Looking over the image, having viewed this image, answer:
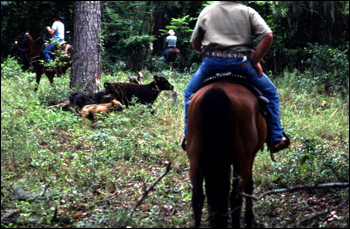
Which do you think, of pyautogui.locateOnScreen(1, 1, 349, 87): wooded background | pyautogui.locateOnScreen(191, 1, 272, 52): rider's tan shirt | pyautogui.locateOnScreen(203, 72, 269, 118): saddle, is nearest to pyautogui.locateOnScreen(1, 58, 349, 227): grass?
pyautogui.locateOnScreen(203, 72, 269, 118): saddle

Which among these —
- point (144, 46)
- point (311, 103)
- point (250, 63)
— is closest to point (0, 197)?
point (250, 63)

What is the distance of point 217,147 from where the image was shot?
442 centimetres

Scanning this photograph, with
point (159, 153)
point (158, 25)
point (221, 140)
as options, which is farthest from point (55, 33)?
point (221, 140)

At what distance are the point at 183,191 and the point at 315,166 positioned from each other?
190 centimetres

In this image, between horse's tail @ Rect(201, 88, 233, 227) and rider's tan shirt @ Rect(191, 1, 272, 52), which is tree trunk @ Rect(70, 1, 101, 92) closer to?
rider's tan shirt @ Rect(191, 1, 272, 52)

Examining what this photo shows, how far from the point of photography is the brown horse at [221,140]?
4.43 metres

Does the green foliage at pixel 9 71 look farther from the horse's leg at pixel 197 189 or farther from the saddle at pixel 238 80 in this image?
the horse's leg at pixel 197 189

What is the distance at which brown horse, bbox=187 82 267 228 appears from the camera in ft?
14.5

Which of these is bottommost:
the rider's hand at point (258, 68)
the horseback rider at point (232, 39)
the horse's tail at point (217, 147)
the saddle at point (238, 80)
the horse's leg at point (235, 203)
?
the horse's leg at point (235, 203)

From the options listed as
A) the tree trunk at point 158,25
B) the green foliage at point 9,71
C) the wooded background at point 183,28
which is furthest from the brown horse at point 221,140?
the tree trunk at point 158,25

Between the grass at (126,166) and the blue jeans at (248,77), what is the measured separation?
75cm

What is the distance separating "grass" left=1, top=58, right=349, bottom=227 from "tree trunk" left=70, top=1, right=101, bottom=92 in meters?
1.98

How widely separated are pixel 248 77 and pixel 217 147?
119 centimetres

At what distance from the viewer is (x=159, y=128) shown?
9.59m
